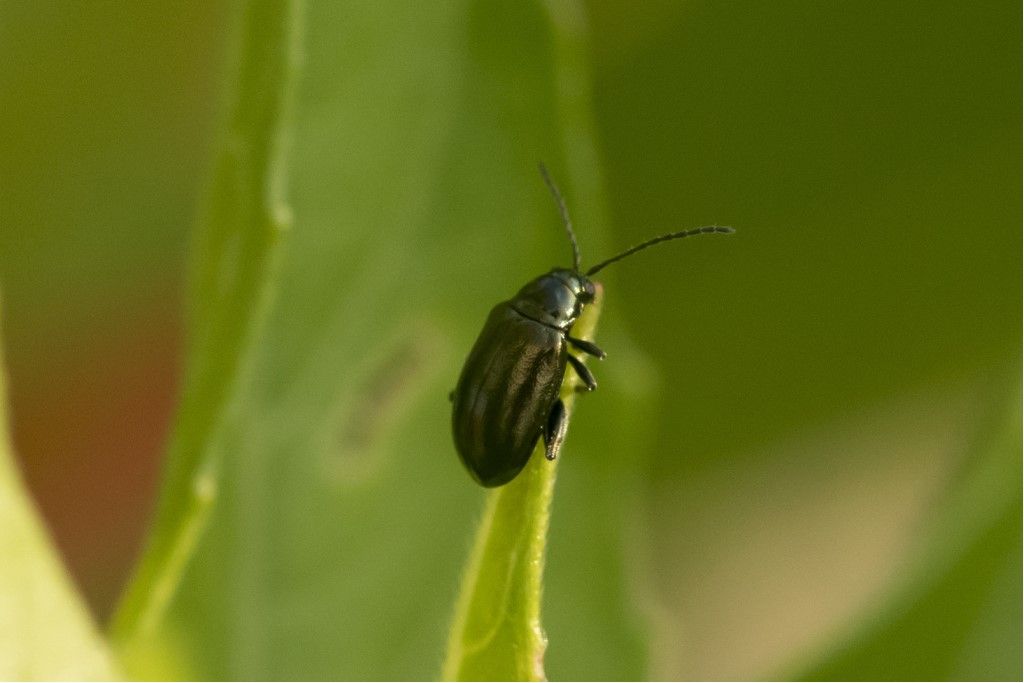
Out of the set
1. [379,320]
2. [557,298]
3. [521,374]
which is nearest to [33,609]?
[379,320]

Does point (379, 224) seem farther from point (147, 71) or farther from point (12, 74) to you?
point (147, 71)

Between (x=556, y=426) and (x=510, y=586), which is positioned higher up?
(x=510, y=586)

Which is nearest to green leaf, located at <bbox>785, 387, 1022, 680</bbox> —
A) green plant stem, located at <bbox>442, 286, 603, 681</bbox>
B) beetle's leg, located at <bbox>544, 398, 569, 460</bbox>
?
beetle's leg, located at <bbox>544, 398, 569, 460</bbox>

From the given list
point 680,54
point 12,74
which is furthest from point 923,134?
point 12,74

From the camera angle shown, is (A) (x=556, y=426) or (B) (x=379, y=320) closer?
(B) (x=379, y=320)

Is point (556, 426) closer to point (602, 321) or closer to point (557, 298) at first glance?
point (602, 321)

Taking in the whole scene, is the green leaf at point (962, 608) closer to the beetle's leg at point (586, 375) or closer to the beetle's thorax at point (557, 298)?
the beetle's leg at point (586, 375)

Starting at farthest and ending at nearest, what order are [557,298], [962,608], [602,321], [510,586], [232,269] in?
1. [557,298]
2. [602,321]
3. [962,608]
4. [232,269]
5. [510,586]
